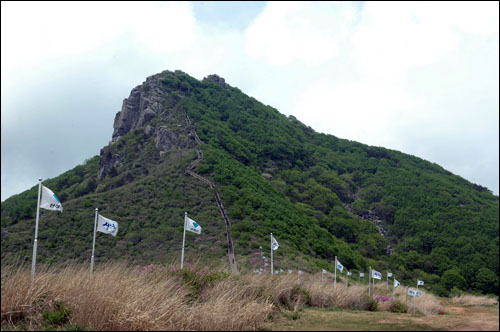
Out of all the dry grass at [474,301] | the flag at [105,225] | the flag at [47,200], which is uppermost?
the flag at [47,200]

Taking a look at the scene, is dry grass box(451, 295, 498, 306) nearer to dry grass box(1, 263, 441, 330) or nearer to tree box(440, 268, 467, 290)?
tree box(440, 268, 467, 290)

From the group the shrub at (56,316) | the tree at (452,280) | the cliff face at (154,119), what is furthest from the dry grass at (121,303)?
the cliff face at (154,119)

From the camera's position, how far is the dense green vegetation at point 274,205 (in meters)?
35.4

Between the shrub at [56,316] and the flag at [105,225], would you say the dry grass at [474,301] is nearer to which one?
the flag at [105,225]

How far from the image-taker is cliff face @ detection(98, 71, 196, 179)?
6175 cm

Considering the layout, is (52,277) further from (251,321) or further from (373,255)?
(373,255)

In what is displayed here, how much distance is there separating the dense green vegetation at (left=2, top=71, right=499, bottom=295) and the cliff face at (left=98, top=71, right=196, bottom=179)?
924mm

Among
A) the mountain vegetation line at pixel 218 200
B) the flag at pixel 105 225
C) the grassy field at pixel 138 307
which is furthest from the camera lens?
the mountain vegetation line at pixel 218 200

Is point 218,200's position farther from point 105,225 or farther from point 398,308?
point 105,225

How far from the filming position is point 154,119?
70125mm

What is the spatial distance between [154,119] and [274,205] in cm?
3268

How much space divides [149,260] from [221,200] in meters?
16.1

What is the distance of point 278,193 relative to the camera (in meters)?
56.7

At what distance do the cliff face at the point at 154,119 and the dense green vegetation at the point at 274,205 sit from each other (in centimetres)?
92
